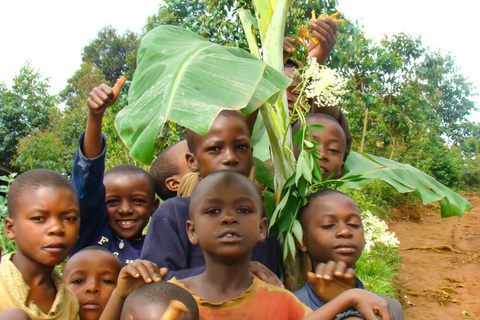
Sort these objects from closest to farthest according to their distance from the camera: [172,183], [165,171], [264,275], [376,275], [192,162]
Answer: [264,275]
[192,162]
[172,183]
[165,171]
[376,275]

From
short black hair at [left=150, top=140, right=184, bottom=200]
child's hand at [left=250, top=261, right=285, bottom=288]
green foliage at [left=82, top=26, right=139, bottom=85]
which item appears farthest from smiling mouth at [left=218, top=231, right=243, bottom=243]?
green foliage at [left=82, top=26, right=139, bottom=85]

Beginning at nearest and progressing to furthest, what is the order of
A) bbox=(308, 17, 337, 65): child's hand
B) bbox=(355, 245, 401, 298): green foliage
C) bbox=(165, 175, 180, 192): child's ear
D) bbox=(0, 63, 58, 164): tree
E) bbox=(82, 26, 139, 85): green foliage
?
1. bbox=(308, 17, 337, 65): child's hand
2. bbox=(165, 175, 180, 192): child's ear
3. bbox=(355, 245, 401, 298): green foliage
4. bbox=(0, 63, 58, 164): tree
5. bbox=(82, 26, 139, 85): green foliage

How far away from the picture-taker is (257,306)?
5.70 feet

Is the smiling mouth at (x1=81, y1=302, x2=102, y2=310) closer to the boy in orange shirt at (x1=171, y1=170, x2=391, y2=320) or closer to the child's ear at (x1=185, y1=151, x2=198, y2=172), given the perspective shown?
the boy in orange shirt at (x1=171, y1=170, x2=391, y2=320)

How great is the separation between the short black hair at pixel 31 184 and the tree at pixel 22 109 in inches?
750

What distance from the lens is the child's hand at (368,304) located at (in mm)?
1524

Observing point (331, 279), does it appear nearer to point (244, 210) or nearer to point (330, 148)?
point (244, 210)

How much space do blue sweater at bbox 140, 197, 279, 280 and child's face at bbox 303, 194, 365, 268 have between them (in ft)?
1.72

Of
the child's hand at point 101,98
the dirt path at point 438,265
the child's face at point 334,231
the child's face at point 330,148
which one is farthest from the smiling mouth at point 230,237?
the dirt path at point 438,265

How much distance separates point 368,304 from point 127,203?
156 cm

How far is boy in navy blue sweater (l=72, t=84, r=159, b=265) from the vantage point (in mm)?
2350

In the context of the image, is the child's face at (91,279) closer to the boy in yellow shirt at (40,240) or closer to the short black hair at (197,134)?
the boy in yellow shirt at (40,240)

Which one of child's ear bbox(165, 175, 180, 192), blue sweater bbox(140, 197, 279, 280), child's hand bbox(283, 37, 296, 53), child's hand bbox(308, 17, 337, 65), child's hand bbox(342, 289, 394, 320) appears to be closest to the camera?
child's hand bbox(342, 289, 394, 320)

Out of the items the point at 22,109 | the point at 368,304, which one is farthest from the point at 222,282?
the point at 22,109
